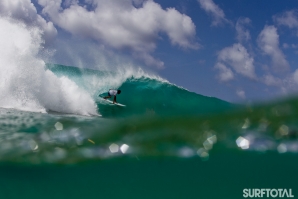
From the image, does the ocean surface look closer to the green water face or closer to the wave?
the green water face

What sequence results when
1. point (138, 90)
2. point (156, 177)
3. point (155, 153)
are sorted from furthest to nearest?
point (138, 90)
point (156, 177)
point (155, 153)

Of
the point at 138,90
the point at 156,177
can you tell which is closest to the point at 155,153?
the point at 156,177

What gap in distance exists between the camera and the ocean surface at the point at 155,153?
820cm

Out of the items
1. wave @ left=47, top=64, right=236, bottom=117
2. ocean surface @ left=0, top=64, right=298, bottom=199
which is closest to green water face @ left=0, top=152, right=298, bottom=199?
ocean surface @ left=0, top=64, right=298, bottom=199

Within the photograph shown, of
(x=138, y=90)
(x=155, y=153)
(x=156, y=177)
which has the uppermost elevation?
(x=138, y=90)

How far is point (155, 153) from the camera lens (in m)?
9.33

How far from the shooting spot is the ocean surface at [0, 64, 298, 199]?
8.20 metres

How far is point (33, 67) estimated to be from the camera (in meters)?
15.6

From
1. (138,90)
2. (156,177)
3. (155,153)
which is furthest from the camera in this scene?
(138,90)

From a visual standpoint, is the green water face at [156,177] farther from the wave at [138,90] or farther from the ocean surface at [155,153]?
the wave at [138,90]

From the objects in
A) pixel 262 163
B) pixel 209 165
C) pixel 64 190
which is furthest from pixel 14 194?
pixel 262 163

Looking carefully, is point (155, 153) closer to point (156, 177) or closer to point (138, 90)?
point (156, 177)

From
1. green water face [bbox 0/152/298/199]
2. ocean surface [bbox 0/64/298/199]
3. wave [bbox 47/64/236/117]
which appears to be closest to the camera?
ocean surface [bbox 0/64/298/199]

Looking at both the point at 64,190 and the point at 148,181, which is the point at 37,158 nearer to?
the point at 64,190
